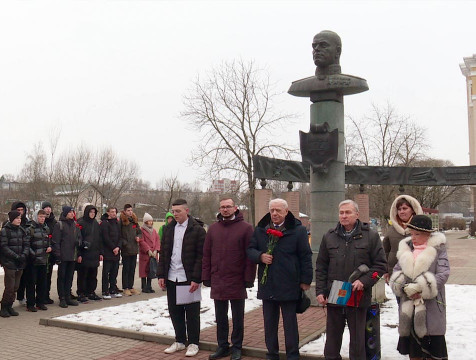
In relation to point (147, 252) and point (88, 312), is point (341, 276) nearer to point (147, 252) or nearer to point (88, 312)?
point (88, 312)

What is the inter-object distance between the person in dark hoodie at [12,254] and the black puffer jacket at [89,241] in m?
1.32

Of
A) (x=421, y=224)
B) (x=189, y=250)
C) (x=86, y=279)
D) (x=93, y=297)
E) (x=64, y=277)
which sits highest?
(x=421, y=224)

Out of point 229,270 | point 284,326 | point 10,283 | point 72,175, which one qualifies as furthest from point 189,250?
point 72,175

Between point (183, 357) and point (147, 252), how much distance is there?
5.54m

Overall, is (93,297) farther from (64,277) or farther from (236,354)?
(236,354)

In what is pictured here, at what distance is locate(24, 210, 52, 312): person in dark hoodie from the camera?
29.0 ft

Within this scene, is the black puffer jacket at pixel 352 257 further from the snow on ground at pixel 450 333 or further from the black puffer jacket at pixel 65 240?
the black puffer jacket at pixel 65 240

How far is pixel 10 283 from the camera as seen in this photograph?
831 cm

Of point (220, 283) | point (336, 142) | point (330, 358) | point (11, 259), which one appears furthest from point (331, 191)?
point (11, 259)

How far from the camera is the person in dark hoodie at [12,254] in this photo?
8.25 m

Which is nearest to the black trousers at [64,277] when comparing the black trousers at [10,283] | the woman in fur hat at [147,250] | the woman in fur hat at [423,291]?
the black trousers at [10,283]

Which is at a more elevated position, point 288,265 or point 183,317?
point 288,265

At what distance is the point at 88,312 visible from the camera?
27.0ft

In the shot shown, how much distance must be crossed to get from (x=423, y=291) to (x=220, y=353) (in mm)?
2537
